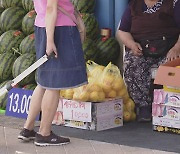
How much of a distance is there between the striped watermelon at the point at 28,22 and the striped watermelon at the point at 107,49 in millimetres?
867

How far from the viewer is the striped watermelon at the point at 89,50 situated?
7379 mm

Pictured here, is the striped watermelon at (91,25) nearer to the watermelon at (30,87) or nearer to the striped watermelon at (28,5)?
the striped watermelon at (28,5)

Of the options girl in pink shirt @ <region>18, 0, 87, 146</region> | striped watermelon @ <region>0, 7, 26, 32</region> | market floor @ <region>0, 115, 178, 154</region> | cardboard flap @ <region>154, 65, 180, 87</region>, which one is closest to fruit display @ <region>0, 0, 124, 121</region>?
striped watermelon @ <region>0, 7, 26, 32</region>

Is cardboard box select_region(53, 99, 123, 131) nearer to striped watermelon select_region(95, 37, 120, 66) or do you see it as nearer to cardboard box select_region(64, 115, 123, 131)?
cardboard box select_region(64, 115, 123, 131)

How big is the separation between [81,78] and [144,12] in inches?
56.7

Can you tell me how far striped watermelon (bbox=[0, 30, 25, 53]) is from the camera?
7801 millimetres

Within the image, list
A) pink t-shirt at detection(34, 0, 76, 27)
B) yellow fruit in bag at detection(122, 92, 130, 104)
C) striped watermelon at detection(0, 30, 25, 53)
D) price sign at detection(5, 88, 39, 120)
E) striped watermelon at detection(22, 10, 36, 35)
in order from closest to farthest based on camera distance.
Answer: pink t-shirt at detection(34, 0, 76, 27), yellow fruit in bag at detection(122, 92, 130, 104), price sign at detection(5, 88, 39, 120), striped watermelon at detection(22, 10, 36, 35), striped watermelon at detection(0, 30, 25, 53)

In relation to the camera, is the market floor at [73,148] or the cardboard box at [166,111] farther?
the cardboard box at [166,111]

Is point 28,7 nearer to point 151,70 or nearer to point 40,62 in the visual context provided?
point 151,70

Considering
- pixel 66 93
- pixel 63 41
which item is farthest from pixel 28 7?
pixel 63 41

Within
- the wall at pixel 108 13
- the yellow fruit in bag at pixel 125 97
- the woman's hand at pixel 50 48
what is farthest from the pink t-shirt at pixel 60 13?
the wall at pixel 108 13

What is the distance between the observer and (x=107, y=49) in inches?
297

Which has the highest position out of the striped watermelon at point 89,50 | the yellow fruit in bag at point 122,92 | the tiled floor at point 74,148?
the striped watermelon at point 89,50

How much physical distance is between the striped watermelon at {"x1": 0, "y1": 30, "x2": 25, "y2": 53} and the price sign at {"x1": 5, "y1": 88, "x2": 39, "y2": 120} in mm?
807
